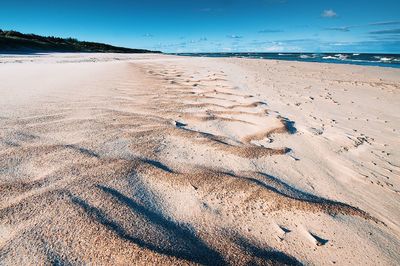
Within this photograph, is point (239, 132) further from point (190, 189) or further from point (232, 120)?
point (190, 189)

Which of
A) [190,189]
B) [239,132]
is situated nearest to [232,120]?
[239,132]

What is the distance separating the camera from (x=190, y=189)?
146 cm

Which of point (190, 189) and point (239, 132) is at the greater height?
point (190, 189)

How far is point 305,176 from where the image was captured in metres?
1.77

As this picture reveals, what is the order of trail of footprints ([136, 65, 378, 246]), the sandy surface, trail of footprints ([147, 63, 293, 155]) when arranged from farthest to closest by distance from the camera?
1. trail of footprints ([147, 63, 293, 155])
2. trail of footprints ([136, 65, 378, 246])
3. the sandy surface

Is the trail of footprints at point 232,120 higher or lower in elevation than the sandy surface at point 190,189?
lower

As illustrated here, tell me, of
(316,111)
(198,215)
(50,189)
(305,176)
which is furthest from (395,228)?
(316,111)

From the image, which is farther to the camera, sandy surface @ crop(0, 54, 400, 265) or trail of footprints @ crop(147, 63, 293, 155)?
trail of footprints @ crop(147, 63, 293, 155)

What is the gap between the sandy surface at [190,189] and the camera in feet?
3.43

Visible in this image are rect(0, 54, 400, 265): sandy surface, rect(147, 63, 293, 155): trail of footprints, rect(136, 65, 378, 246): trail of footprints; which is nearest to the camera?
rect(0, 54, 400, 265): sandy surface

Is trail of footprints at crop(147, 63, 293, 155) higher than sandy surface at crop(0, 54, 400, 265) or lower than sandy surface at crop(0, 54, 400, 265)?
lower

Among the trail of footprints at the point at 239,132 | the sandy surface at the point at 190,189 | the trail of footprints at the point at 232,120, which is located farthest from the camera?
the trail of footprints at the point at 232,120

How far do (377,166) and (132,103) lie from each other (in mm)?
2580

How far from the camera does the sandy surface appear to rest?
1.05 m
